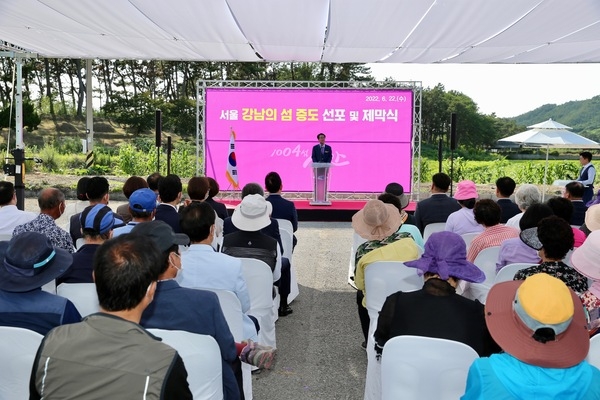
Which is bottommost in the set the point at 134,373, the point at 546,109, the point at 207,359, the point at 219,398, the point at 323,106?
the point at 219,398

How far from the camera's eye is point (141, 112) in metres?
33.6

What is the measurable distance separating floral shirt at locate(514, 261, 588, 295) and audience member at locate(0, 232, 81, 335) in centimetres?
213

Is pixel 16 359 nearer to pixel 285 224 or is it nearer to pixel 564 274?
pixel 564 274

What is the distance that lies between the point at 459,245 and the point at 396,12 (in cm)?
360

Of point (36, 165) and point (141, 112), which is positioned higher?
point (141, 112)

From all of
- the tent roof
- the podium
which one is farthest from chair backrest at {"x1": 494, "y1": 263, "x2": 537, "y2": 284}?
the podium

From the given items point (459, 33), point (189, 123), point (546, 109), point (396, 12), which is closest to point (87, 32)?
point (396, 12)

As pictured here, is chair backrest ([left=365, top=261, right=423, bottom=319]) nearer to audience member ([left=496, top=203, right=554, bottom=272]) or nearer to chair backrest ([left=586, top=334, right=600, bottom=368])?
audience member ([left=496, top=203, right=554, bottom=272])

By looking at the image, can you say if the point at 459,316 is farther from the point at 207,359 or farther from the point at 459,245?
the point at 207,359

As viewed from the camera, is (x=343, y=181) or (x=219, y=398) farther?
(x=343, y=181)

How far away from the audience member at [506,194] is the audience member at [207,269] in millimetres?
2943

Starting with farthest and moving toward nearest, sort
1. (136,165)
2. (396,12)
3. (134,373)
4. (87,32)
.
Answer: (136,165) < (87,32) < (396,12) < (134,373)

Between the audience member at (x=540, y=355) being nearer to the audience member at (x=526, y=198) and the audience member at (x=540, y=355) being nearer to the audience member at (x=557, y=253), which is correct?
the audience member at (x=557, y=253)

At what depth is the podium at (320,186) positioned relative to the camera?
10780 millimetres
